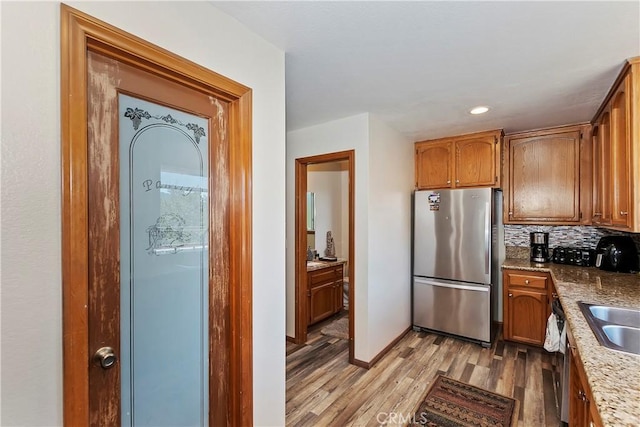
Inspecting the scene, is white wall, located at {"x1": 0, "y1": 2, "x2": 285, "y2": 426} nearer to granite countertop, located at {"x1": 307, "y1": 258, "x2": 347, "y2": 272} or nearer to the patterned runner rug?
the patterned runner rug

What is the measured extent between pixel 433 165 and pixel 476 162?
1.56 feet

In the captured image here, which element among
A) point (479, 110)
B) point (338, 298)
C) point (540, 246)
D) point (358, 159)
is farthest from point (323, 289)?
point (479, 110)

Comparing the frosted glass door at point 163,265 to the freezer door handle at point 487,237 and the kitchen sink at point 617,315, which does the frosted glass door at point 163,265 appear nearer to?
the kitchen sink at point 617,315

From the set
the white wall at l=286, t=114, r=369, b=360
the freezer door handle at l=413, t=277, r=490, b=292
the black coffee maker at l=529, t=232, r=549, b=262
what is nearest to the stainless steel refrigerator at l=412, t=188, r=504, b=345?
the freezer door handle at l=413, t=277, r=490, b=292

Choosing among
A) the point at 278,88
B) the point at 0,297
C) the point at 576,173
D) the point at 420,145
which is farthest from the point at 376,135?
the point at 0,297

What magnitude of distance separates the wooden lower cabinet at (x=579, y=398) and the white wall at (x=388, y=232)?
1.49 metres

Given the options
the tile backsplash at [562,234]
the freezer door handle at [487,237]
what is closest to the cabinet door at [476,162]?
the freezer door handle at [487,237]

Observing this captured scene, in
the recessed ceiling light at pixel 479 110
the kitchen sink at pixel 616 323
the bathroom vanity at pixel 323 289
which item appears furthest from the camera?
the bathroom vanity at pixel 323 289

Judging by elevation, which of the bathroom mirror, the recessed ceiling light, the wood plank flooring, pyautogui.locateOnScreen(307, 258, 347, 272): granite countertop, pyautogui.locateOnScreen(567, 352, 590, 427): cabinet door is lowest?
the wood plank flooring

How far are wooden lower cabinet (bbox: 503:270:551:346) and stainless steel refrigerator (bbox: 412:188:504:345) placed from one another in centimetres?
17

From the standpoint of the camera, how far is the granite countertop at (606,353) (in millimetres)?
922

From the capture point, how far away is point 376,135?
2896 millimetres

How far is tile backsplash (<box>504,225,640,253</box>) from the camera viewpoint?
3248 mm

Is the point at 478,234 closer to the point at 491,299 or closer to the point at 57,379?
the point at 491,299
